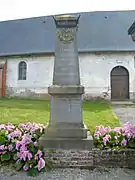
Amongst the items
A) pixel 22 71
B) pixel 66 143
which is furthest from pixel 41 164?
pixel 22 71

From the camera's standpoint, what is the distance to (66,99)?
4688mm

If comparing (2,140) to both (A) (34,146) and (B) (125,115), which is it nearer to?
(A) (34,146)

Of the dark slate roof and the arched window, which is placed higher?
the dark slate roof

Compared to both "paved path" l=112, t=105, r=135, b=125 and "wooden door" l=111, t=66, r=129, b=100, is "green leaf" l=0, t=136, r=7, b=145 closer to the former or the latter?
"paved path" l=112, t=105, r=135, b=125

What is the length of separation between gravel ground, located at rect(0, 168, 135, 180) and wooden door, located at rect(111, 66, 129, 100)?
49.6ft

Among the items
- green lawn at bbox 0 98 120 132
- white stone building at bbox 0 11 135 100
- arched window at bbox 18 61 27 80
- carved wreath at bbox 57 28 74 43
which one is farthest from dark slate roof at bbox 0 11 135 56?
carved wreath at bbox 57 28 74 43

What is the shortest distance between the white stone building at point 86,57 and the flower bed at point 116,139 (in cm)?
1397

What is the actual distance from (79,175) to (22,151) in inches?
44.0

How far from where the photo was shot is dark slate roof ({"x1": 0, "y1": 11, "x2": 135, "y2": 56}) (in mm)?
19266

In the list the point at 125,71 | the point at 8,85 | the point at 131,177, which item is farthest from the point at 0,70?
the point at 131,177

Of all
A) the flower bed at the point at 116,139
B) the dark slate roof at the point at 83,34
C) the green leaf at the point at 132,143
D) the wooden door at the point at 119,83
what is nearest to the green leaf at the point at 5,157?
the flower bed at the point at 116,139

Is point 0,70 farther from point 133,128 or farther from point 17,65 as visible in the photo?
point 133,128

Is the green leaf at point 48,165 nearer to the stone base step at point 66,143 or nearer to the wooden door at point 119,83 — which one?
the stone base step at point 66,143

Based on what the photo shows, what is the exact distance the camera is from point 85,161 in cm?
431
